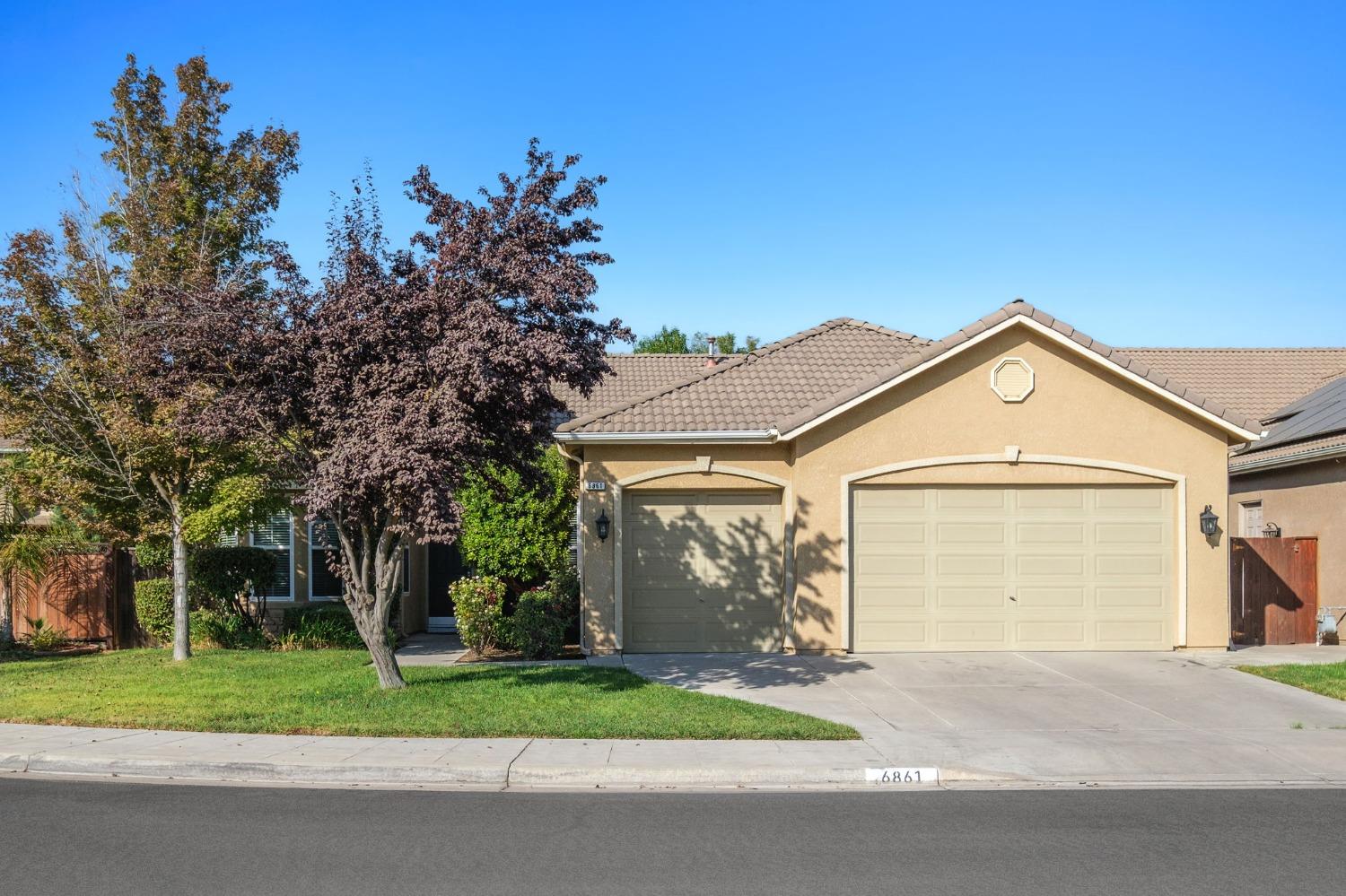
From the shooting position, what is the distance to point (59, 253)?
15336 millimetres

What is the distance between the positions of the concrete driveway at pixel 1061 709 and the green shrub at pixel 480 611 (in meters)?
2.15

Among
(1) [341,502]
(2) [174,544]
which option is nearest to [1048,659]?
(1) [341,502]

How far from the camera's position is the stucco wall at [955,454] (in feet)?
50.9

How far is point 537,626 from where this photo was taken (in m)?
15.4

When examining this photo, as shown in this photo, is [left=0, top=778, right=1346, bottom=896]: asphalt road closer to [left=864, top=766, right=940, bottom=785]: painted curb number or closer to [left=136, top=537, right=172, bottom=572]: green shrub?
[left=864, top=766, right=940, bottom=785]: painted curb number

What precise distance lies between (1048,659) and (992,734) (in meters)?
4.94

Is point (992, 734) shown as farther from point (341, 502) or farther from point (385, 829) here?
point (341, 502)

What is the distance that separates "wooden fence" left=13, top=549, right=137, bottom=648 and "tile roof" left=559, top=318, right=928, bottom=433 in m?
8.63

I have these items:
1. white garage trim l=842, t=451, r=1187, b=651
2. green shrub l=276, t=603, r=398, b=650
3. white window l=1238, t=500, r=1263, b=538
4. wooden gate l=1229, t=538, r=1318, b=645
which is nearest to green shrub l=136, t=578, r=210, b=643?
green shrub l=276, t=603, r=398, b=650

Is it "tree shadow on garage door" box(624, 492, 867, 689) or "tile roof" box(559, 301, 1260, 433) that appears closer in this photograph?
"tile roof" box(559, 301, 1260, 433)

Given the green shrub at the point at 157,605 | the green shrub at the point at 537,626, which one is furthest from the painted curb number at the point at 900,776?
the green shrub at the point at 157,605

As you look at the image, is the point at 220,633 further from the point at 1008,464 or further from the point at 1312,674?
the point at 1312,674

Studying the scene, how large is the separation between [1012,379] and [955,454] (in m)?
1.35

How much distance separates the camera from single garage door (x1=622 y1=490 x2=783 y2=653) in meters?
15.6
